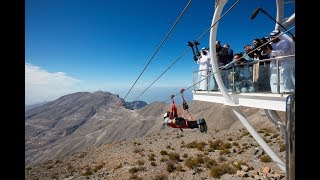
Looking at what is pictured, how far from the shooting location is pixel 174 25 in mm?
11227

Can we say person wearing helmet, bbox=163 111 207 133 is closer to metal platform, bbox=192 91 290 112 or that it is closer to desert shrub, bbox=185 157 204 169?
metal platform, bbox=192 91 290 112

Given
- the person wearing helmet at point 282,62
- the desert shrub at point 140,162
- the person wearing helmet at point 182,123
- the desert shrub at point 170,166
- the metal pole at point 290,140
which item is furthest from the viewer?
the desert shrub at point 140,162

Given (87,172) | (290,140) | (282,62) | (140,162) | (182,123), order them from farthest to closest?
(140,162), (87,172), (182,123), (282,62), (290,140)

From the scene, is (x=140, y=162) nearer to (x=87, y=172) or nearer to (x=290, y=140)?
(x=87, y=172)

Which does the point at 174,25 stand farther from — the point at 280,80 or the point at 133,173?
the point at 133,173

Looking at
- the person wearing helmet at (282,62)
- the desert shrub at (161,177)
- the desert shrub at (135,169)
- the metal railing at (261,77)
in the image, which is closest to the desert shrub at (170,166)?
the desert shrub at (161,177)

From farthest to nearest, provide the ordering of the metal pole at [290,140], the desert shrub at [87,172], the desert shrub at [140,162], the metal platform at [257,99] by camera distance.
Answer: the desert shrub at [140,162], the desert shrub at [87,172], the metal platform at [257,99], the metal pole at [290,140]

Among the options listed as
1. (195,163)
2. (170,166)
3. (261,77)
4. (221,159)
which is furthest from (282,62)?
(170,166)

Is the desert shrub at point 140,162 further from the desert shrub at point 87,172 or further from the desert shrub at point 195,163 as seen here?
the desert shrub at point 87,172

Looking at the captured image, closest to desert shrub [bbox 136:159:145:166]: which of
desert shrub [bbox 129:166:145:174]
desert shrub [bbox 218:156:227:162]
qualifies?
desert shrub [bbox 129:166:145:174]

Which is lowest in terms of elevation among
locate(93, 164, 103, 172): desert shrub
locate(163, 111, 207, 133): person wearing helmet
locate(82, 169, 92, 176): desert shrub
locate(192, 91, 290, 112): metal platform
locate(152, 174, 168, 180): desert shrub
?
locate(82, 169, 92, 176): desert shrub

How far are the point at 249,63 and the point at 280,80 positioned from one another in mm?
1600
